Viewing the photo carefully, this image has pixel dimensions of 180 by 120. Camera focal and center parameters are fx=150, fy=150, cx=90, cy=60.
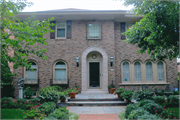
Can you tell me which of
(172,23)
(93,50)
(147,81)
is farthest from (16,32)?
(147,81)

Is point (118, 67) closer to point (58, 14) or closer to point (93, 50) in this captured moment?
point (93, 50)

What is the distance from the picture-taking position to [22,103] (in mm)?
7637

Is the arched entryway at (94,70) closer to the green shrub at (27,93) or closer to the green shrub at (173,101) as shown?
the green shrub at (27,93)

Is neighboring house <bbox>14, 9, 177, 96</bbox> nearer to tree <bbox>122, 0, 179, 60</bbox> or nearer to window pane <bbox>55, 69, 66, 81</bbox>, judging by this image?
window pane <bbox>55, 69, 66, 81</bbox>

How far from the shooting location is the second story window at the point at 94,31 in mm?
11836

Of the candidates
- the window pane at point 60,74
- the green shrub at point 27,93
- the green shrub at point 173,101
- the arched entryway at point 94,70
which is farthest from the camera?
the window pane at point 60,74

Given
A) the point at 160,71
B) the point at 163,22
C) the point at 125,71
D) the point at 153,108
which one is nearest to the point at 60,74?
the point at 125,71

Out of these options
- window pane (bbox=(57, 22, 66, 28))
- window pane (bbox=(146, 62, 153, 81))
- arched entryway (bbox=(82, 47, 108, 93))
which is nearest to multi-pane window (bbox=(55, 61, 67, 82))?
arched entryway (bbox=(82, 47, 108, 93))

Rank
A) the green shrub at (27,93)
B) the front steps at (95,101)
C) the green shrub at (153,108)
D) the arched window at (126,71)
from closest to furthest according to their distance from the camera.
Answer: the green shrub at (153,108) < the front steps at (95,101) < the green shrub at (27,93) < the arched window at (126,71)

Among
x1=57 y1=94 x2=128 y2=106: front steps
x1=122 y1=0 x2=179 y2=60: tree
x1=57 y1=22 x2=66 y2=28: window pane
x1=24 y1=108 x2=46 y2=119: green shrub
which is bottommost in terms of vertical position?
x1=57 y1=94 x2=128 y2=106: front steps

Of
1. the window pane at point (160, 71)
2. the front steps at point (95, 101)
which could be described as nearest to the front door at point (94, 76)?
the front steps at point (95, 101)

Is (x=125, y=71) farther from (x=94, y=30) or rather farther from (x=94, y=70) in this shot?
(x=94, y=30)

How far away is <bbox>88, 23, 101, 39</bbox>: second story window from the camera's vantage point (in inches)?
466

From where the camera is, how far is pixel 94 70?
39.7 feet
